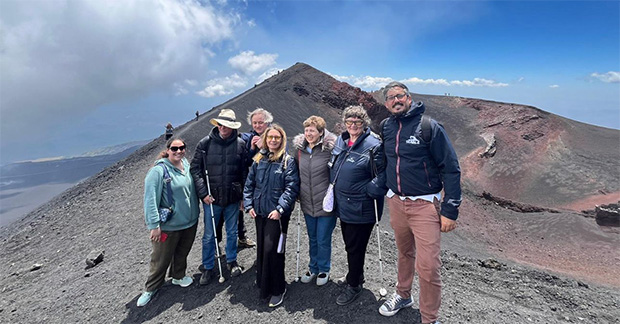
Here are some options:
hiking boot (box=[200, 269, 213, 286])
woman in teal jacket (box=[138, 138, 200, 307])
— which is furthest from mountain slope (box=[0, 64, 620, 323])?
woman in teal jacket (box=[138, 138, 200, 307])

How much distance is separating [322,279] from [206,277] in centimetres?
195

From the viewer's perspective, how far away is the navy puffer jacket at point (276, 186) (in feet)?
13.9

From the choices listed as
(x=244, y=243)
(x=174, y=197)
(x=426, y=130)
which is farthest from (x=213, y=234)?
(x=426, y=130)

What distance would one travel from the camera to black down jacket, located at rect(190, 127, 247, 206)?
478cm

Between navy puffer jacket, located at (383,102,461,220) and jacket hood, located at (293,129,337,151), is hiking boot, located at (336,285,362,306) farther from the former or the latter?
jacket hood, located at (293,129,337,151)

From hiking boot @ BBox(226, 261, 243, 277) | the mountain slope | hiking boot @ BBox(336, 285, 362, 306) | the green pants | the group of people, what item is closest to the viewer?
the group of people

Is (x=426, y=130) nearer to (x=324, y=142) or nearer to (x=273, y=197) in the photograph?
(x=324, y=142)

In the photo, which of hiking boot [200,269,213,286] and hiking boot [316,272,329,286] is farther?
hiking boot [200,269,213,286]

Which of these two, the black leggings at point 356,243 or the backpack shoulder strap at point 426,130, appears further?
the black leggings at point 356,243

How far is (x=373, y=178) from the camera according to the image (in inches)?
157

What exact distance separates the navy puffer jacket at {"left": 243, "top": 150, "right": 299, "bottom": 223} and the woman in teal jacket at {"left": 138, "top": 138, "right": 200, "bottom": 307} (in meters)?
1.19

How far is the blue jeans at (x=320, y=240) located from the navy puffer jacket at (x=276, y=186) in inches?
18.4

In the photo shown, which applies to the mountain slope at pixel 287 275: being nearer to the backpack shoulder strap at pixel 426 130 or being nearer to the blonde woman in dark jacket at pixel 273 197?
the blonde woman in dark jacket at pixel 273 197

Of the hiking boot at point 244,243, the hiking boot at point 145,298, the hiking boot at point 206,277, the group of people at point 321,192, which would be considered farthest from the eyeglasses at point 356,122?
the hiking boot at point 145,298
